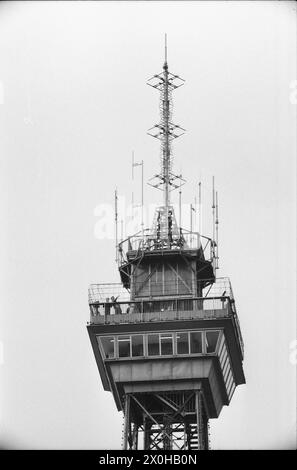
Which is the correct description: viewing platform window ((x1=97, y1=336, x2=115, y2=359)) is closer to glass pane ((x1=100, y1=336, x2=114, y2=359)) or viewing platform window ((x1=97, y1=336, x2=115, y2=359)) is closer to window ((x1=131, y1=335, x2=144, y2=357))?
glass pane ((x1=100, y1=336, x2=114, y2=359))

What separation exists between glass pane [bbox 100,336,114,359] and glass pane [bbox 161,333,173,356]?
4.04 m

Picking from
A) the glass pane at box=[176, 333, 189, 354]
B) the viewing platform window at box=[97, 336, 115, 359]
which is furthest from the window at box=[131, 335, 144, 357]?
the glass pane at box=[176, 333, 189, 354]

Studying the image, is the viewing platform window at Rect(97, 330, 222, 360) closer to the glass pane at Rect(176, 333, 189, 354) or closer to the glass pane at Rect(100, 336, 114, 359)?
the glass pane at Rect(176, 333, 189, 354)

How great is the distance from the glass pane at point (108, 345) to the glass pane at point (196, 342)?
6.31m

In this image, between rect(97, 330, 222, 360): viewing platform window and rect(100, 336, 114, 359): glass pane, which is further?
rect(100, 336, 114, 359): glass pane

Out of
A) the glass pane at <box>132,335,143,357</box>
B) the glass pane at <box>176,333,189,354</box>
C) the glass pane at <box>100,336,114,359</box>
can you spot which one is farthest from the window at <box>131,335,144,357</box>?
the glass pane at <box>176,333,189,354</box>

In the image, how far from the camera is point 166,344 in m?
195

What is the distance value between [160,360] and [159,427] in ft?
17.8

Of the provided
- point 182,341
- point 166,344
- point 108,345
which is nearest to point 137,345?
point 166,344

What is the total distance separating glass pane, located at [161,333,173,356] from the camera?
639ft

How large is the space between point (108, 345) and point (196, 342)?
275 inches

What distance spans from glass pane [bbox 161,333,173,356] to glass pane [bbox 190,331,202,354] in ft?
5.44

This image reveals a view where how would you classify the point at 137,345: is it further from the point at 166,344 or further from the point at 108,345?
the point at 108,345
